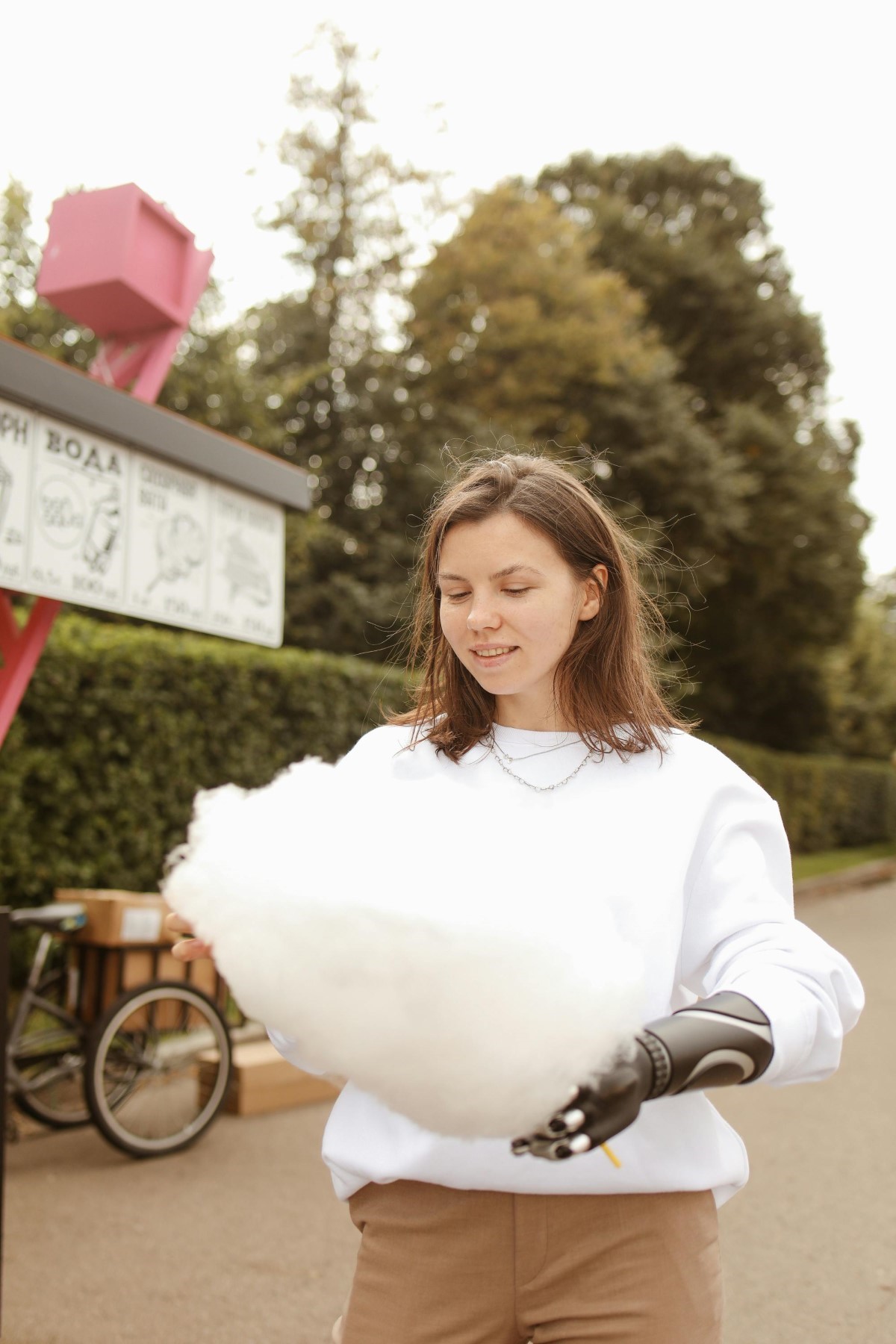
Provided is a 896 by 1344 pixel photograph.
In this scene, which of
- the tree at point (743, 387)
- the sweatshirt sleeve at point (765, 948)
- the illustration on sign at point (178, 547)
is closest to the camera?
the sweatshirt sleeve at point (765, 948)

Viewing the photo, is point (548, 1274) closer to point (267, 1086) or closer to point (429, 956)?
point (429, 956)

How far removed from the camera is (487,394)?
51.9ft

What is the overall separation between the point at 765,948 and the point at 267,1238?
11.0ft

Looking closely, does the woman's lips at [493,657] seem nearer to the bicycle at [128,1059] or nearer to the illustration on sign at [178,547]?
the illustration on sign at [178,547]

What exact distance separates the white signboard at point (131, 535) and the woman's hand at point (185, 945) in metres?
2.19

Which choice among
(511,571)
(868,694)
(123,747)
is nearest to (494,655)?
(511,571)

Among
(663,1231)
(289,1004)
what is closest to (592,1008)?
(289,1004)

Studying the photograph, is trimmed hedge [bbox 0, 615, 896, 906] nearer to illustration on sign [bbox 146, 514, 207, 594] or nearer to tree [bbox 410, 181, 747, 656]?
illustration on sign [bbox 146, 514, 207, 594]

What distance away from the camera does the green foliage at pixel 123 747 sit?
20.7 ft

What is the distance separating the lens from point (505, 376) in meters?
15.7

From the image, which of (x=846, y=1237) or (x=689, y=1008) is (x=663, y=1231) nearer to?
(x=689, y=1008)

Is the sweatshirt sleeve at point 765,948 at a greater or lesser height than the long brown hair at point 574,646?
lesser

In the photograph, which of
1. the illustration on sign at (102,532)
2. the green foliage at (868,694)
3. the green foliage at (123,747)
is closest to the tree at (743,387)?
Result: the green foliage at (868,694)

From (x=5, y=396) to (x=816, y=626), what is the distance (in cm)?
1940
